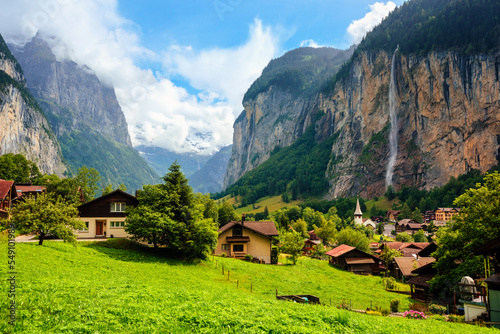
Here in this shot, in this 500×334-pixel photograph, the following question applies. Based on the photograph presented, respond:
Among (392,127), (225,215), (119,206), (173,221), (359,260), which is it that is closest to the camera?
(173,221)

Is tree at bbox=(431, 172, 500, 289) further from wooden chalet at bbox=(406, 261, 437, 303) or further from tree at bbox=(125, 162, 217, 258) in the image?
tree at bbox=(125, 162, 217, 258)

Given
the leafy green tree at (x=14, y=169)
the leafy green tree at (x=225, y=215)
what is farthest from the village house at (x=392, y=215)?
the leafy green tree at (x=14, y=169)

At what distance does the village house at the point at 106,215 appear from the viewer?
129 feet

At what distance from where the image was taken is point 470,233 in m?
27.0

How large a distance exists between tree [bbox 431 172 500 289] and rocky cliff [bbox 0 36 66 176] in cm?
17877

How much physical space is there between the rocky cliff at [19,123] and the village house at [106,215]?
14188 centimetres

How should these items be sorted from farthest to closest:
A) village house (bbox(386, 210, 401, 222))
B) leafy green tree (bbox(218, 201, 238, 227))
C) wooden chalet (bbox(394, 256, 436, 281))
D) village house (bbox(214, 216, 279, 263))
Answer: village house (bbox(386, 210, 401, 222)) → leafy green tree (bbox(218, 201, 238, 227)) → village house (bbox(214, 216, 279, 263)) → wooden chalet (bbox(394, 256, 436, 281))

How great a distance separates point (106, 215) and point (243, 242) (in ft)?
68.7

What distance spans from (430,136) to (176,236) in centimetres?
15941

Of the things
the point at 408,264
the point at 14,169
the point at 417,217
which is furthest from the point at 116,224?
the point at 417,217

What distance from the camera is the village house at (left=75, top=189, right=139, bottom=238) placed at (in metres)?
39.5

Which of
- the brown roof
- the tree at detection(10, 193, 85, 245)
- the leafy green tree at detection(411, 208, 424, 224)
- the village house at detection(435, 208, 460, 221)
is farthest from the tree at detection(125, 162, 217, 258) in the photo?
the leafy green tree at detection(411, 208, 424, 224)

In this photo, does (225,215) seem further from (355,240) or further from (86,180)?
(86,180)

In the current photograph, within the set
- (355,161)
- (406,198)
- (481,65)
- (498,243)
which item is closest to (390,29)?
(481,65)
